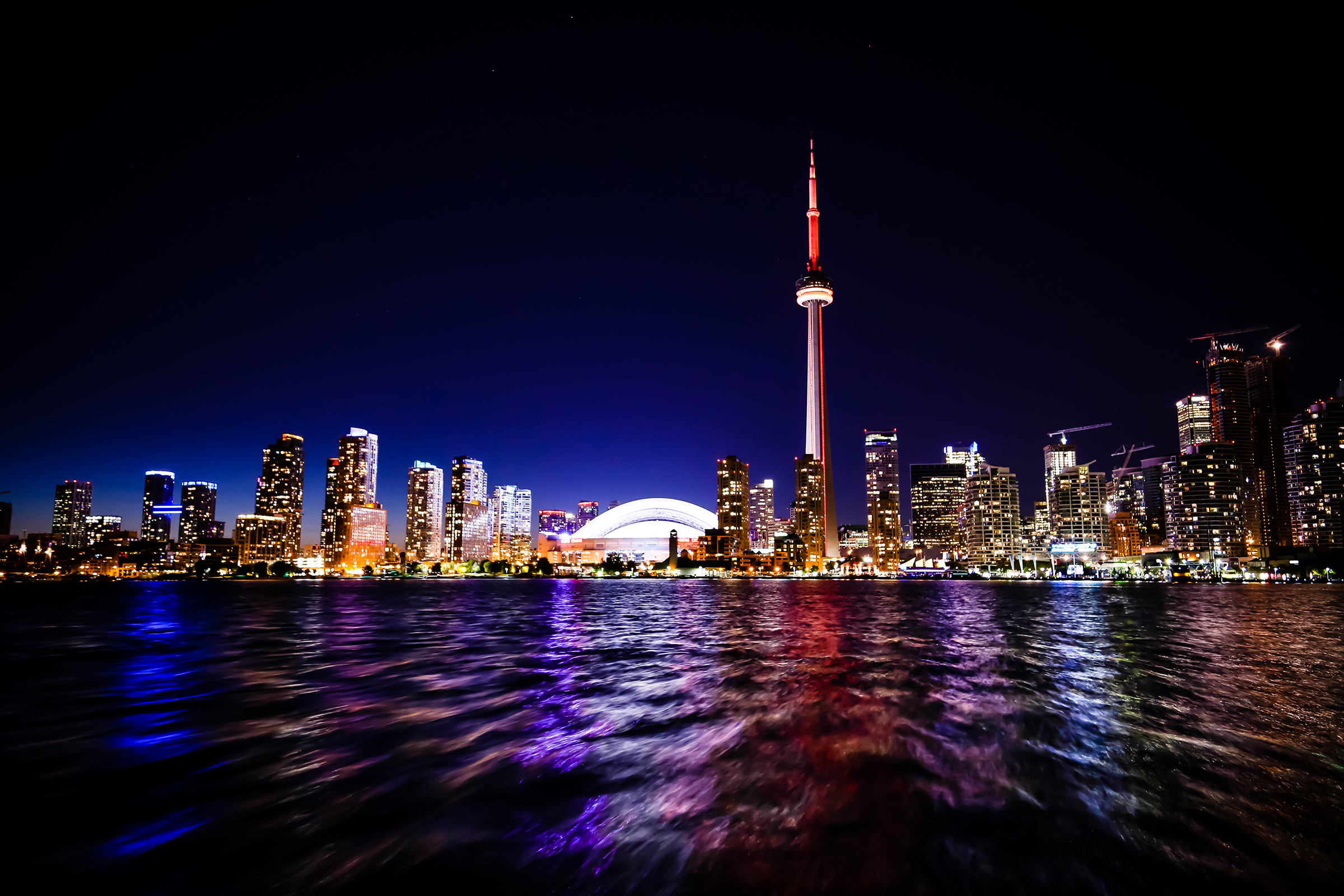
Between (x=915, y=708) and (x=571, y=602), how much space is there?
61.6 metres

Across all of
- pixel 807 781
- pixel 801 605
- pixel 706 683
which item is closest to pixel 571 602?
pixel 801 605

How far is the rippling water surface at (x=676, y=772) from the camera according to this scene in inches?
232

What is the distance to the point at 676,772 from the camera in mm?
8953

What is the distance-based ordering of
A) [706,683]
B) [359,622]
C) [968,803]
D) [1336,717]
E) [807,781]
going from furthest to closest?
[359,622], [706,683], [1336,717], [807,781], [968,803]

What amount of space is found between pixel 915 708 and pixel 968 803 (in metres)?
6.17

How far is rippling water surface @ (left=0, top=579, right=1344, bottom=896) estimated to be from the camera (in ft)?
19.4

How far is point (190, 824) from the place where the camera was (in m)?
7.03

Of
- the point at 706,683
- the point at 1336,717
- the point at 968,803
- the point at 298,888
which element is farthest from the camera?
the point at 706,683

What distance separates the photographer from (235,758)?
9.74 metres

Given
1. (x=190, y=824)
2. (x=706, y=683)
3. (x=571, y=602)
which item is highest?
(x=190, y=824)

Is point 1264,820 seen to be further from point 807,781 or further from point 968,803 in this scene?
point 807,781

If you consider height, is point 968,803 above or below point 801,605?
above

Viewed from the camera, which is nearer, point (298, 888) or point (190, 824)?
point (298, 888)

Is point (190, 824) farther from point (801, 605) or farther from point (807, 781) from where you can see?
point (801, 605)
